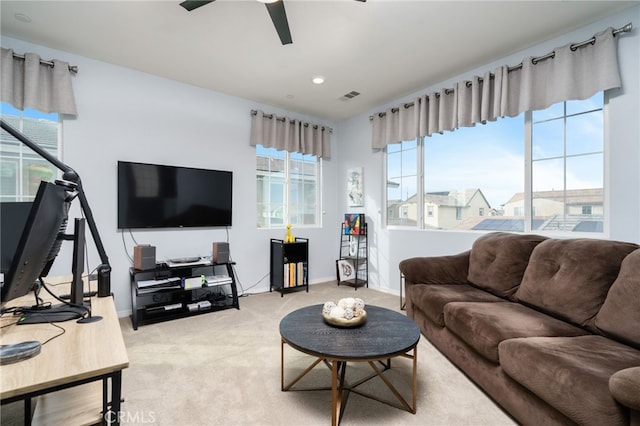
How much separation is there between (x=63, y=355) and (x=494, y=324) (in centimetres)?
205

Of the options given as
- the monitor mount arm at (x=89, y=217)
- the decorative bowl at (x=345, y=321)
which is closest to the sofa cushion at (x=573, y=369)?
the decorative bowl at (x=345, y=321)

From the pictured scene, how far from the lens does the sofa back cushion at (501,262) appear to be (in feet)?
7.75

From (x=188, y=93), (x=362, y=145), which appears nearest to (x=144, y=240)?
(x=188, y=93)

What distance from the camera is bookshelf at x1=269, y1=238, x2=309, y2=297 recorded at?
395 centimetres

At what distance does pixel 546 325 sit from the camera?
1775 millimetres

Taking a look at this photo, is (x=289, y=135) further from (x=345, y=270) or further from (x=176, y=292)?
(x=176, y=292)

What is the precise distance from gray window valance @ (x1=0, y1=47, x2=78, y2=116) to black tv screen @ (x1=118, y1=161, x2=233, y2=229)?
28.1 inches

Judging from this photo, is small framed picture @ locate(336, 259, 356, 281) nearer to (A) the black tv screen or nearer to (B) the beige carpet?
(A) the black tv screen

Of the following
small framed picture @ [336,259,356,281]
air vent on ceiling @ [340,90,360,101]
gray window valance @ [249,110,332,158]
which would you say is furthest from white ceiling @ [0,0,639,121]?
small framed picture @ [336,259,356,281]

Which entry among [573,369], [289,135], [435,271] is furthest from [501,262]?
[289,135]

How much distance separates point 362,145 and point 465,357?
3321mm

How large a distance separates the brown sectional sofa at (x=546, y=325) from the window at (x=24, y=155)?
3655mm

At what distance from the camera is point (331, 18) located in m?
2.32

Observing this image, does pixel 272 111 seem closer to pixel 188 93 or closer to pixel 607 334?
pixel 188 93
